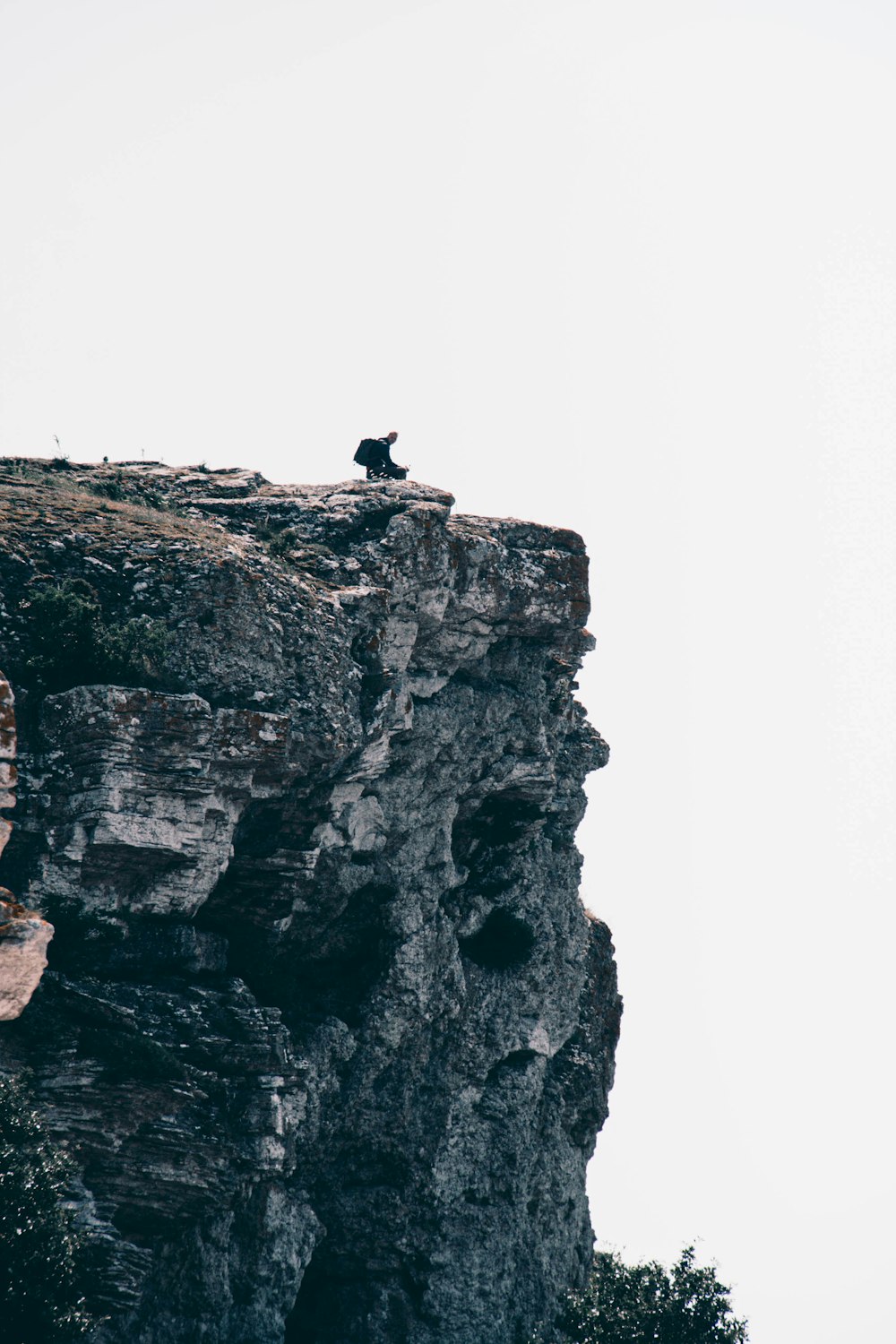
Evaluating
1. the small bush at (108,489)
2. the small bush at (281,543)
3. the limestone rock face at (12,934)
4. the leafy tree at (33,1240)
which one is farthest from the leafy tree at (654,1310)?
the small bush at (108,489)

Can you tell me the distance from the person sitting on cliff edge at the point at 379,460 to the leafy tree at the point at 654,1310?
2572cm

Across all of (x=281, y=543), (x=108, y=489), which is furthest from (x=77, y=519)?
(x=281, y=543)

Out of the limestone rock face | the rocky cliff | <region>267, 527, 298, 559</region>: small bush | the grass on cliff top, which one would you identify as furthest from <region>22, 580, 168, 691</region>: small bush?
<region>267, 527, 298, 559</region>: small bush

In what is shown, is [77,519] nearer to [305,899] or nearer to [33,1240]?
[305,899]

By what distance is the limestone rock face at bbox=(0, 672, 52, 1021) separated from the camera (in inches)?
1433

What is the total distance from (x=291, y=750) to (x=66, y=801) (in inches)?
245

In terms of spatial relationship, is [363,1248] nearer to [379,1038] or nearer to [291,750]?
[379,1038]

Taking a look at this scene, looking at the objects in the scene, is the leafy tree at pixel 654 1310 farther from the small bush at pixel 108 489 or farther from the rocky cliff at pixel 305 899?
the small bush at pixel 108 489

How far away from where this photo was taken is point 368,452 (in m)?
54.9

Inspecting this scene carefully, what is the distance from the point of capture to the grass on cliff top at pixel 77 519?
45312 millimetres

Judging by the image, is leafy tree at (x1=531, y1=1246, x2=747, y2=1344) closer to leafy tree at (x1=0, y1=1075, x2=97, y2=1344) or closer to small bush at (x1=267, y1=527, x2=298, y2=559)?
leafy tree at (x1=0, y1=1075, x2=97, y2=1344)

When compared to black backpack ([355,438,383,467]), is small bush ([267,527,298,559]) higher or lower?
lower

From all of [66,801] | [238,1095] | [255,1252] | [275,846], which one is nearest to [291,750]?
[275,846]

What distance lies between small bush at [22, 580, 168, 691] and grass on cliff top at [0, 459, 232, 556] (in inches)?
85.9
